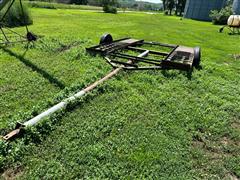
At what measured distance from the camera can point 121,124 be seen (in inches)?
137

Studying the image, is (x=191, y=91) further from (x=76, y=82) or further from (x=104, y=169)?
(x=104, y=169)

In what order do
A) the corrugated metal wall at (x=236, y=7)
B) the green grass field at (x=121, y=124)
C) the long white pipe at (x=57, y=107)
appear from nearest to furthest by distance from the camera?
1. the green grass field at (x=121, y=124)
2. the long white pipe at (x=57, y=107)
3. the corrugated metal wall at (x=236, y=7)

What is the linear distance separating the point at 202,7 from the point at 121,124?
3847cm

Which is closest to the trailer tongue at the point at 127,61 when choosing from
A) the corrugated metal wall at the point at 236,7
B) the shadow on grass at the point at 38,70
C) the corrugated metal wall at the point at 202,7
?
the shadow on grass at the point at 38,70

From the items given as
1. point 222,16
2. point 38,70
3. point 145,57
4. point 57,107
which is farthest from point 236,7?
point 57,107

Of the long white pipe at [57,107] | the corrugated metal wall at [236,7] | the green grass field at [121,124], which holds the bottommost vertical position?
the green grass field at [121,124]

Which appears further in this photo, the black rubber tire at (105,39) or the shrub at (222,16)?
the shrub at (222,16)

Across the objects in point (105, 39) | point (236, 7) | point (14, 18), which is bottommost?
point (105, 39)

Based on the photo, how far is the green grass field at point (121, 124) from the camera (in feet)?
8.67

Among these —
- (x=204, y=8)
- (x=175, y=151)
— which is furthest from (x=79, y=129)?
(x=204, y=8)

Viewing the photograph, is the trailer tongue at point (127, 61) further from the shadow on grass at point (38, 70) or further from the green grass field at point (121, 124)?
the shadow on grass at point (38, 70)

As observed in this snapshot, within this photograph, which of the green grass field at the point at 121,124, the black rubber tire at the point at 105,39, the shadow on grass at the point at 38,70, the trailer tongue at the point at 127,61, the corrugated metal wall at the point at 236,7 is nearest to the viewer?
the green grass field at the point at 121,124

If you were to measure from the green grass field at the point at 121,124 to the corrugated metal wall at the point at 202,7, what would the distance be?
113ft

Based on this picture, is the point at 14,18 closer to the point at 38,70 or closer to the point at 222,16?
the point at 38,70
